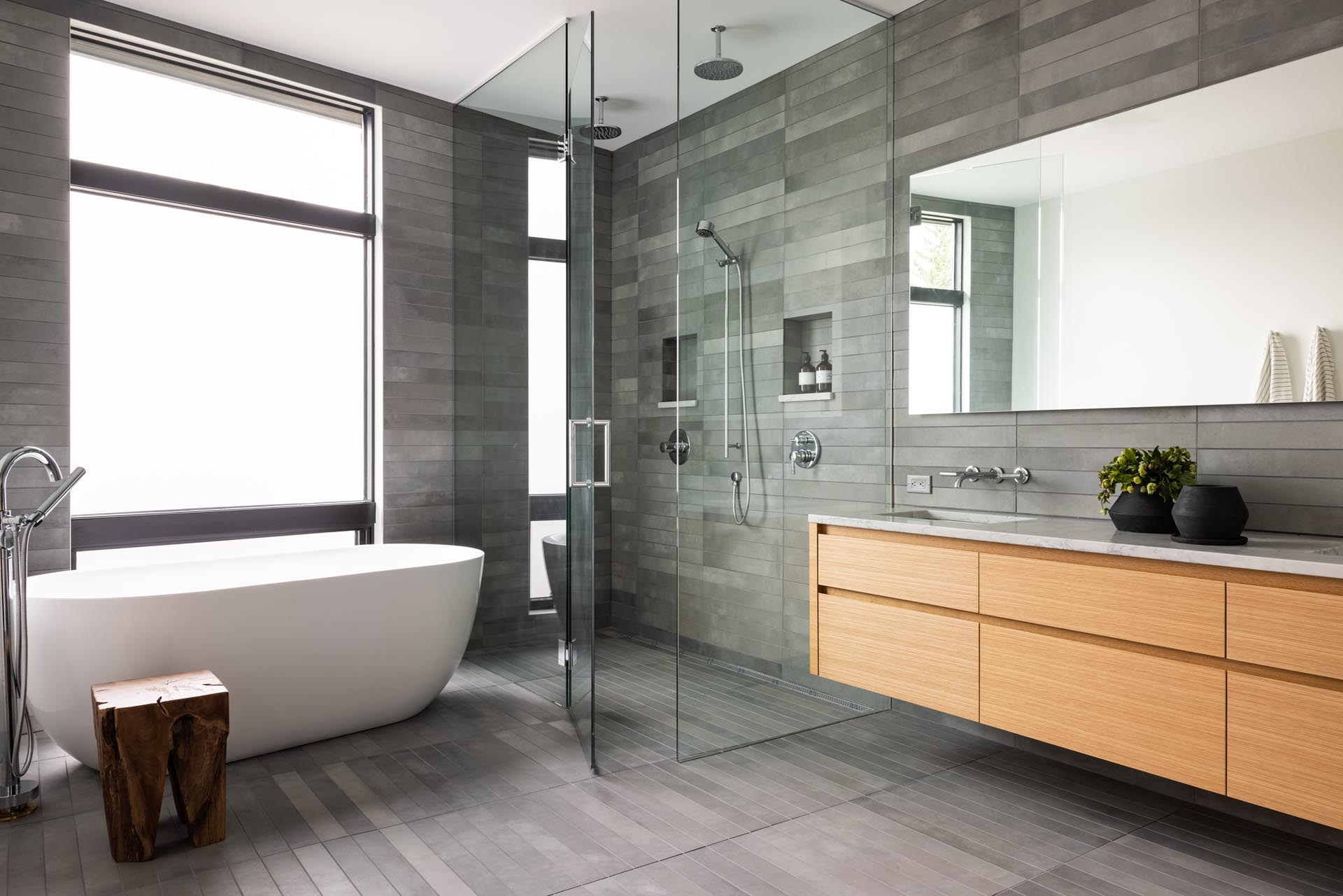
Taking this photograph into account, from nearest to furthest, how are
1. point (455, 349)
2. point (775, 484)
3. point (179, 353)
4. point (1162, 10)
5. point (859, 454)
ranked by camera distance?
point (1162, 10)
point (775, 484)
point (859, 454)
point (179, 353)
point (455, 349)

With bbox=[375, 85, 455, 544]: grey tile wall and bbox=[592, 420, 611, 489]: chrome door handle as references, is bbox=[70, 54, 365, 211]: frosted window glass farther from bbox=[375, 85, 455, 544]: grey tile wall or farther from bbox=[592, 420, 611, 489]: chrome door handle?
bbox=[592, 420, 611, 489]: chrome door handle

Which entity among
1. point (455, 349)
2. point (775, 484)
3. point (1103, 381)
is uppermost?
point (455, 349)

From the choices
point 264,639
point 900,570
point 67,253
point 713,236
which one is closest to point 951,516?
point 900,570

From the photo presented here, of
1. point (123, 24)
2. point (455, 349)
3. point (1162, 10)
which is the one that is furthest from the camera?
point (455, 349)

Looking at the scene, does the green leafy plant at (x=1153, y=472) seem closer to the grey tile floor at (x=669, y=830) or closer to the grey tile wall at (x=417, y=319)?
the grey tile floor at (x=669, y=830)

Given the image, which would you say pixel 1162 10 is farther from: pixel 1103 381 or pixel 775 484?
pixel 775 484

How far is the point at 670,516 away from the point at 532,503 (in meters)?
0.65

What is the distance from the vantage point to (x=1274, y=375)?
2.44 m

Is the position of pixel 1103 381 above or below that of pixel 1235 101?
below

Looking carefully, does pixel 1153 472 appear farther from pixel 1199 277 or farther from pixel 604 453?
pixel 604 453

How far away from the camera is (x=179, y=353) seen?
3879 millimetres

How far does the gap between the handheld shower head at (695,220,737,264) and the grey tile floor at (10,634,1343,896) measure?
5.89 feet

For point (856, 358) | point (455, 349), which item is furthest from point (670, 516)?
point (455, 349)

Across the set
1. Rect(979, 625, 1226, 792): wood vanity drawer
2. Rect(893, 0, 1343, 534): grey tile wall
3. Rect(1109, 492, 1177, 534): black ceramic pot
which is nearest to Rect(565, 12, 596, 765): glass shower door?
Rect(893, 0, 1343, 534): grey tile wall
